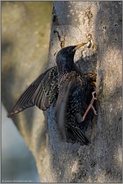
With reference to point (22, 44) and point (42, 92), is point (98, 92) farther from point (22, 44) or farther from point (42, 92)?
point (22, 44)

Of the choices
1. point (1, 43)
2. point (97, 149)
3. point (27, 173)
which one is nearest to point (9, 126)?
point (27, 173)

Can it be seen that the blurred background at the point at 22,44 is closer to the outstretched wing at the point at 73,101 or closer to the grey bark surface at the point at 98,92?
the grey bark surface at the point at 98,92

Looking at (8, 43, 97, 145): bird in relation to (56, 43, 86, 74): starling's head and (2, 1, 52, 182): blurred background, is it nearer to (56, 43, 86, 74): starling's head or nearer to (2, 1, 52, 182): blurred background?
(56, 43, 86, 74): starling's head

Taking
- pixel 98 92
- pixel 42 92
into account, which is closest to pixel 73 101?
pixel 98 92

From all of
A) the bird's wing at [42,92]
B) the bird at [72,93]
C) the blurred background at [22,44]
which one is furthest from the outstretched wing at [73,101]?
the blurred background at [22,44]

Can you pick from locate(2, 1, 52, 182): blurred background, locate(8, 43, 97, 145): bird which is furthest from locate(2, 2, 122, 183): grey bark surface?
locate(2, 1, 52, 182): blurred background

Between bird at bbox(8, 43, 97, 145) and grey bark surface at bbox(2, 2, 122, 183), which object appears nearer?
grey bark surface at bbox(2, 2, 122, 183)
